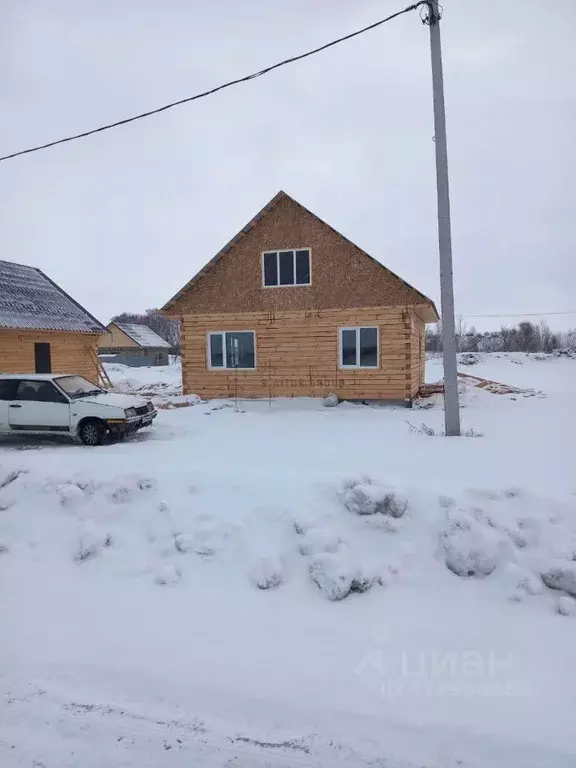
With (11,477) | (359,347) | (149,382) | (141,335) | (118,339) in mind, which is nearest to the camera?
(11,477)

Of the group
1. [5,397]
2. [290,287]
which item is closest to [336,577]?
[5,397]

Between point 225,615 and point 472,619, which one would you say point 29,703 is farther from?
point 472,619

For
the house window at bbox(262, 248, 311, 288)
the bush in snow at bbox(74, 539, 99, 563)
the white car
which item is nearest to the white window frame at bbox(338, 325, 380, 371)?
the house window at bbox(262, 248, 311, 288)

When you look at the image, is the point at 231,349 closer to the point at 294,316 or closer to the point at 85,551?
the point at 294,316

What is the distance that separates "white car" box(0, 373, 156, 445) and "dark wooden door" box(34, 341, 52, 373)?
29.6 feet

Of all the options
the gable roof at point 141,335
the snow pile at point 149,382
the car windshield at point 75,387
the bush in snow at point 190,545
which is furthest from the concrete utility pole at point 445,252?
the gable roof at point 141,335

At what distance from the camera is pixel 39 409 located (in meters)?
9.94

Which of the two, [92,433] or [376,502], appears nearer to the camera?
[376,502]

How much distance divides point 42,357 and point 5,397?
9374 mm

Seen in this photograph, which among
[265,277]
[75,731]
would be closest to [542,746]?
[75,731]

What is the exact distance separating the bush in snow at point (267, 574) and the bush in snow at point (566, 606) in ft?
8.44

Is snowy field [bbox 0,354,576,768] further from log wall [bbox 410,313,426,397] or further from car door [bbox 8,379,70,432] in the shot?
log wall [bbox 410,313,426,397]

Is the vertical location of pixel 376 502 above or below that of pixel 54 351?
below

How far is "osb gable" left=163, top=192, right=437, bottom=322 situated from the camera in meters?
14.2
